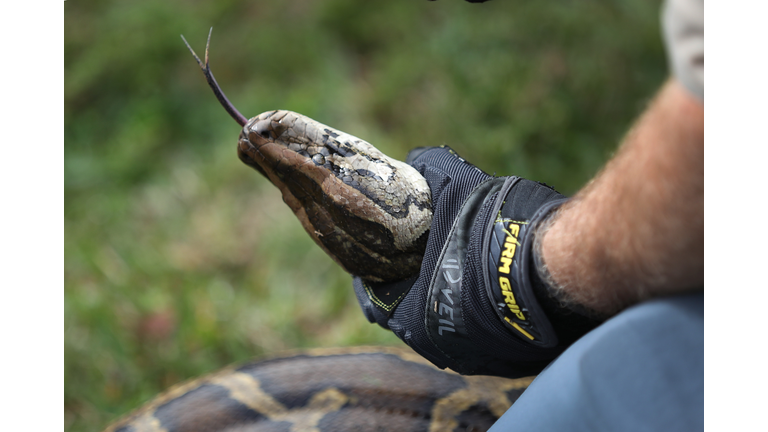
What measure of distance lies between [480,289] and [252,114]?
2.78m

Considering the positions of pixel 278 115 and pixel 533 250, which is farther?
pixel 278 115

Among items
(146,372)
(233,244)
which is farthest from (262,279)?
(146,372)

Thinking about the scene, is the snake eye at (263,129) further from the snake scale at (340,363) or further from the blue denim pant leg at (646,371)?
the blue denim pant leg at (646,371)

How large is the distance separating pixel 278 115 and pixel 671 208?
782mm

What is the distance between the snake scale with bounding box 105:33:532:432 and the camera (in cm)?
106

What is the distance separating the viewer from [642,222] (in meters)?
0.65

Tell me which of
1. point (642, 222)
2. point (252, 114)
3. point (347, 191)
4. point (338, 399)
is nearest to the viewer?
point (642, 222)

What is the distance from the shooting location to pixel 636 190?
2.13ft

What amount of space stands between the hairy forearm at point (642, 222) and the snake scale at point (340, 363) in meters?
0.37

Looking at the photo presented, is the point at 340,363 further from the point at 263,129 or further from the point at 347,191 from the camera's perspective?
the point at 263,129

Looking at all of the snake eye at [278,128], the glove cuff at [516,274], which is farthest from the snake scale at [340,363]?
the glove cuff at [516,274]

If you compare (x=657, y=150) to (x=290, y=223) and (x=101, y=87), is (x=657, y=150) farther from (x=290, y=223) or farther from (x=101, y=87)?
(x=101, y=87)

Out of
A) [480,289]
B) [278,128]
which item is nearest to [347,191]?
[278,128]

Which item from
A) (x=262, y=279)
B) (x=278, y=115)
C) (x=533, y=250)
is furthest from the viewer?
(x=262, y=279)
